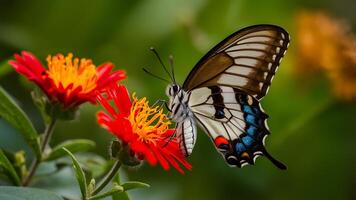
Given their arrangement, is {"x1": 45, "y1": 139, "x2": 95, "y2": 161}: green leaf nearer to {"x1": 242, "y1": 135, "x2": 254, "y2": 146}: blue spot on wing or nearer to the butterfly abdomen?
the butterfly abdomen

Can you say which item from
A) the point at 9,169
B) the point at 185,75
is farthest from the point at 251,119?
the point at 185,75

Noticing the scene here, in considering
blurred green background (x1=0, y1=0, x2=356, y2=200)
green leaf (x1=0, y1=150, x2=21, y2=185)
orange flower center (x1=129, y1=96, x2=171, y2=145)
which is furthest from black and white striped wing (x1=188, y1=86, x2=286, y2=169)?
blurred green background (x1=0, y1=0, x2=356, y2=200)

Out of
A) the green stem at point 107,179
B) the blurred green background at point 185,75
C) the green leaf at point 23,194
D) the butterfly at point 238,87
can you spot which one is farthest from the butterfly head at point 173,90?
the blurred green background at point 185,75

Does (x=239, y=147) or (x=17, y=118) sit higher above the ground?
(x=17, y=118)

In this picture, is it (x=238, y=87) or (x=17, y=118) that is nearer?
(x=17, y=118)

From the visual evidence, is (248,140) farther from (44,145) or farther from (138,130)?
(44,145)

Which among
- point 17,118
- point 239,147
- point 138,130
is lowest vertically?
point 239,147

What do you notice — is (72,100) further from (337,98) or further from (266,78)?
(337,98)
